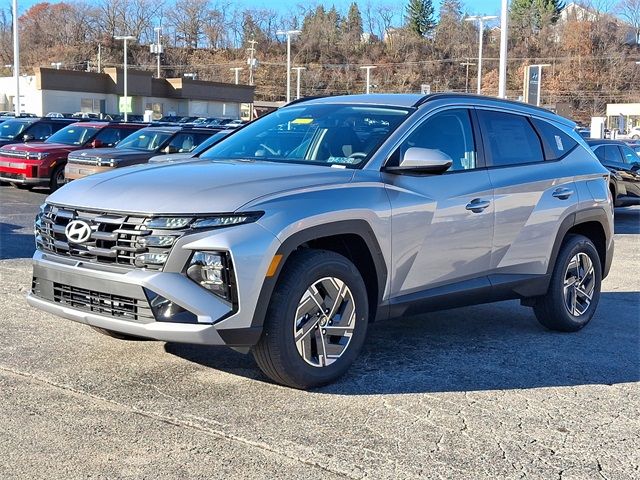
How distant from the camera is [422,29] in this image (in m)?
138

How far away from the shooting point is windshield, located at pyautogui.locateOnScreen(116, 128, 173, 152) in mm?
16781

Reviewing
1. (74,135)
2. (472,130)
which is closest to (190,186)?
(472,130)

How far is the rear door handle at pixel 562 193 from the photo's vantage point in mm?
6414

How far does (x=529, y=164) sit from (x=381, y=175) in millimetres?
1734

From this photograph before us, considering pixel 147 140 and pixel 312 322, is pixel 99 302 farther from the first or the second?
pixel 147 140

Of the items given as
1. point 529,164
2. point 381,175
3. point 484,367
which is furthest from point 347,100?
point 484,367

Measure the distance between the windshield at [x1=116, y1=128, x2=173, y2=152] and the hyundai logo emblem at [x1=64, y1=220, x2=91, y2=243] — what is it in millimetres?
12094

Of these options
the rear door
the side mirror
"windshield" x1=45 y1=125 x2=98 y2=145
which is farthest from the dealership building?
the side mirror

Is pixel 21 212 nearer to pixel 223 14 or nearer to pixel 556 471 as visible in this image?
pixel 556 471

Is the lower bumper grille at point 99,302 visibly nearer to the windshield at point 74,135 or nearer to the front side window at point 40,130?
the windshield at point 74,135

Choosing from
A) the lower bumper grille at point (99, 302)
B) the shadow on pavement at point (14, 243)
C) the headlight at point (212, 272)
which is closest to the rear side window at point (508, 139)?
the headlight at point (212, 272)

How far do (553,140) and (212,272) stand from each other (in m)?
3.64

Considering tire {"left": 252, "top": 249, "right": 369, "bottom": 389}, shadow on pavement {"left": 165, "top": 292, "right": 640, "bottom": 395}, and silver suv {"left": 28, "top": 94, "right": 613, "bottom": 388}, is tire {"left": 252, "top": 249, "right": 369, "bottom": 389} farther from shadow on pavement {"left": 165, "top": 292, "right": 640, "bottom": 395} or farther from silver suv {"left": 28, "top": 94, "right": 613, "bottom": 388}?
shadow on pavement {"left": 165, "top": 292, "right": 640, "bottom": 395}

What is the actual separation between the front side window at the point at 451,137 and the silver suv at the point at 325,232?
14mm
